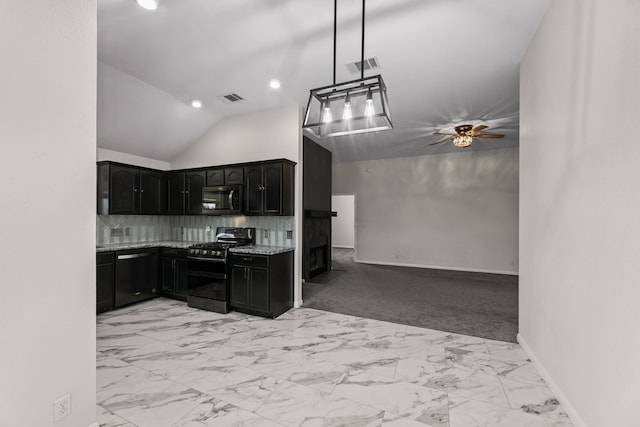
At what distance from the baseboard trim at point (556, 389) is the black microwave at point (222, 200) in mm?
3958

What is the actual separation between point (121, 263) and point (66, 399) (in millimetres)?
3017

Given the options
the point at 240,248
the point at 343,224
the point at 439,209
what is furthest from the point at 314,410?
the point at 343,224

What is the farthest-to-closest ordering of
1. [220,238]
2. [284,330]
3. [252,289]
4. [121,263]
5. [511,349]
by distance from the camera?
[220,238] → [121,263] → [252,289] → [284,330] → [511,349]

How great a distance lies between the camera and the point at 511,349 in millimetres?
2924

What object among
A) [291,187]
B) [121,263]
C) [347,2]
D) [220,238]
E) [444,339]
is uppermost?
[347,2]

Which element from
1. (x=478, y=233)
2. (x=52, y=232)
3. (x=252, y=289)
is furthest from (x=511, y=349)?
(x=478, y=233)

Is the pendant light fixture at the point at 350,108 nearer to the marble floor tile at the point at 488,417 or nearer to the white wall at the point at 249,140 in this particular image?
the white wall at the point at 249,140

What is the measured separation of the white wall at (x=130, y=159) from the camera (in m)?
4.44

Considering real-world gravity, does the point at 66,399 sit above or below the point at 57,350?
below

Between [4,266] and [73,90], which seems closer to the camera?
[4,266]

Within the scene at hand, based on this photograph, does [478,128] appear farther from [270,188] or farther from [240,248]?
[240,248]

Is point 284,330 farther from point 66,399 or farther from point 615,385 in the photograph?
point 615,385

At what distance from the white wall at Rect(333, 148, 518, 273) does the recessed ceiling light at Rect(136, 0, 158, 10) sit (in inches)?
263

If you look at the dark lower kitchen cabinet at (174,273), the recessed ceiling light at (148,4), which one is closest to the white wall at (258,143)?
the dark lower kitchen cabinet at (174,273)
